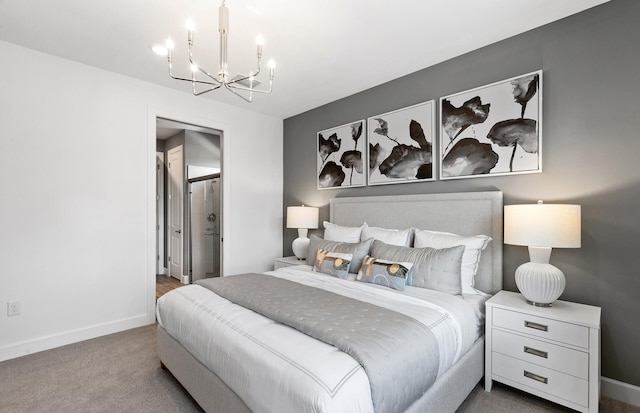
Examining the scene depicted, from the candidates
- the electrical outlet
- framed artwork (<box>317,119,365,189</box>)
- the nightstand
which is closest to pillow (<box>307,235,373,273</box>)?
the nightstand

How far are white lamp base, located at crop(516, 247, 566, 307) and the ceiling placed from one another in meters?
1.77

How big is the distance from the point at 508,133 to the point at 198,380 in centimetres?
287

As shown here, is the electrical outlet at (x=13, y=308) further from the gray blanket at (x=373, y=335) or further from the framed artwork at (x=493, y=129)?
the framed artwork at (x=493, y=129)

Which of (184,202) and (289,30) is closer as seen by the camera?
(289,30)

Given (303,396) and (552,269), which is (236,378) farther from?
(552,269)

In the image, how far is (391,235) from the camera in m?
2.91

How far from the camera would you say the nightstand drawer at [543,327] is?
5.87 ft

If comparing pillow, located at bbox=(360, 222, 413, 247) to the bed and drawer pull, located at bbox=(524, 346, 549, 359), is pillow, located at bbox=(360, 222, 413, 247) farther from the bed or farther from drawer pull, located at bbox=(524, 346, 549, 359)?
drawer pull, located at bbox=(524, 346, 549, 359)

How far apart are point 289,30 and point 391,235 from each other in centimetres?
197

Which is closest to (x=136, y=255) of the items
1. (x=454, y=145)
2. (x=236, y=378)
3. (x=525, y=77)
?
(x=236, y=378)

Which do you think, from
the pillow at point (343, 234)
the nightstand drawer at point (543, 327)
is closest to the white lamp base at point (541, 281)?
the nightstand drawer at point (543, 327)

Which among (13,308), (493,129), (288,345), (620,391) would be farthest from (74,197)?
(620,391)

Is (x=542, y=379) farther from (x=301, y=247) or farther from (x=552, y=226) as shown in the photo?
(x=301, y=247)

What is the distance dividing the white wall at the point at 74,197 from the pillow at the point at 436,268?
279 centimetres
